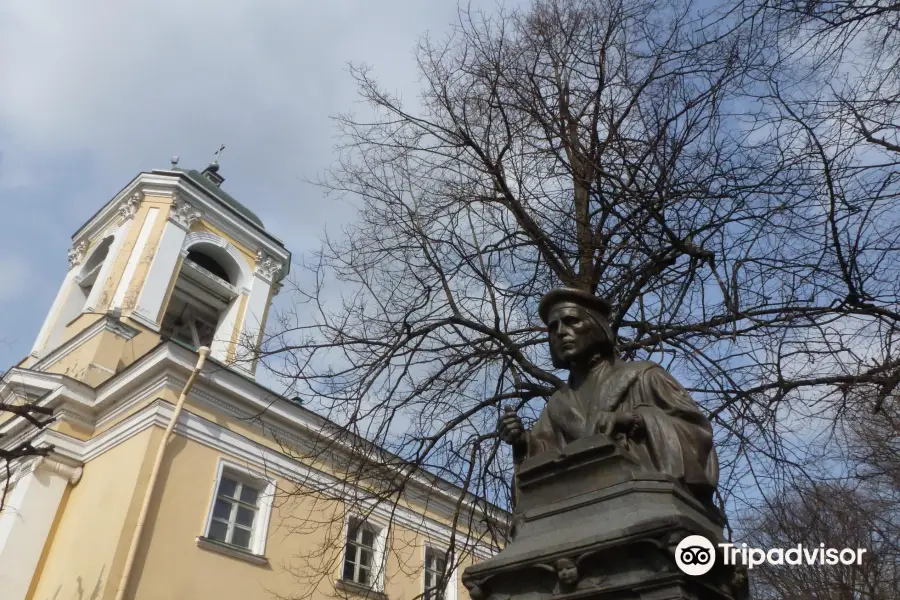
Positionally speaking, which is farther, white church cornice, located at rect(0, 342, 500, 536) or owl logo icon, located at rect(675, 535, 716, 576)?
white church cornice, located at rect(0, 342, 500, 536)

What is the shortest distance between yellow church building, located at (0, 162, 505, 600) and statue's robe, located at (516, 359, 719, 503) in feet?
13.7

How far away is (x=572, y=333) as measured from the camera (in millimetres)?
3500

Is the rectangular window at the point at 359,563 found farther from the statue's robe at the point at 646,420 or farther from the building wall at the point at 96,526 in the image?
the statue's robe at the point at 646,420

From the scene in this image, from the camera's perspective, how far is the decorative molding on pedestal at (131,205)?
1665cm

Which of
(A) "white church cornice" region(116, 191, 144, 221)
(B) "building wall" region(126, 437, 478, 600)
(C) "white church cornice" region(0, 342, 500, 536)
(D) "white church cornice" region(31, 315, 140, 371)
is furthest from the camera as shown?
(A) "white church cornice" region(116, 191, 144, 221)

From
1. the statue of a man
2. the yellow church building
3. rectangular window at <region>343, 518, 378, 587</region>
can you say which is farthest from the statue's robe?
rectangular window at <region>343, 518, 378, 587</region>

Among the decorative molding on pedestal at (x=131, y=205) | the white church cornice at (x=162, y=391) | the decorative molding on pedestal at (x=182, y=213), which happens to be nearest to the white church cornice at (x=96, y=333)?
the white church cornice at (x=162, y=391)

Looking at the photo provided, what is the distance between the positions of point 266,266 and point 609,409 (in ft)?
52.2

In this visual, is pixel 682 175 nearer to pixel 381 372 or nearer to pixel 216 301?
pixel 381 372

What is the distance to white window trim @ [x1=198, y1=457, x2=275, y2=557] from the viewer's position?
11.6m

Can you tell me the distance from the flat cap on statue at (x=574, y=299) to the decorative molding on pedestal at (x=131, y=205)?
50.7 feet

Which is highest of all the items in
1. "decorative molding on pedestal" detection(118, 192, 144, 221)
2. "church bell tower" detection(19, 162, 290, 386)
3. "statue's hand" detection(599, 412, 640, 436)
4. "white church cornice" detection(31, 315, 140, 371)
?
"decorative molding on pedestal" detection(118, 192, 144, 221)

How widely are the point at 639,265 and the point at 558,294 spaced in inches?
116

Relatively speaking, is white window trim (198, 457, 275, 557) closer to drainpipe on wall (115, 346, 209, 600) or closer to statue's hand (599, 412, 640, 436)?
drainpipe on wall (115, 346, 209, 600)
